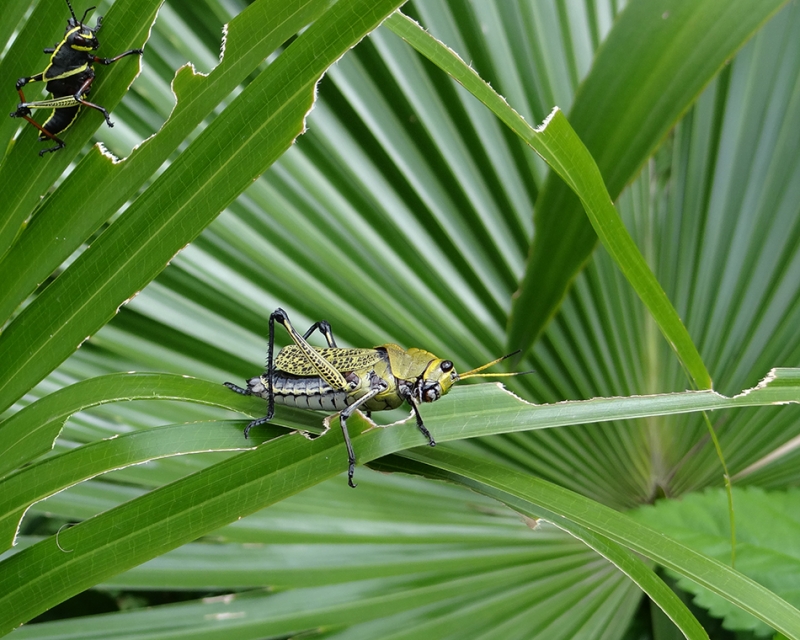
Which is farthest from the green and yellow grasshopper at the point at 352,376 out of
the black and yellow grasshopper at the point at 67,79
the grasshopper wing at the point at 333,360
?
the black and yellow grasshopper at the point at 67,79

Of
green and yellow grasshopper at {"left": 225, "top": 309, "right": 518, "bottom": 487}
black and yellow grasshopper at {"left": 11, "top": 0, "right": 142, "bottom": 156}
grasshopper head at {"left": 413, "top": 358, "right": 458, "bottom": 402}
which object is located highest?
black and yellow grasshopper at {"left": 11, "top": 0, "right": 142, "bottom": 156}

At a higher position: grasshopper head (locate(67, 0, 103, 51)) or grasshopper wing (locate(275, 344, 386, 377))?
grasshopper head (locate(67, 0, 103, 51))

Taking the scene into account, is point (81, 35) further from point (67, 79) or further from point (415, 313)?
point (415, 313)

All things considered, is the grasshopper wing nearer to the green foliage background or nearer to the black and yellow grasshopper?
the green foliage background

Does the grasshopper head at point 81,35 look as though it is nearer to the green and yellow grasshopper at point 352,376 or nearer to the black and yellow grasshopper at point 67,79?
the black and yellow grasshopper at point 67,79

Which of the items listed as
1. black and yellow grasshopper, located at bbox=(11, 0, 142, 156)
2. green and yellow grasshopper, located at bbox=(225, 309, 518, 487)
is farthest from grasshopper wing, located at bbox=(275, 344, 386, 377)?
black and yellow grasshopper, located at bbox=(11, 0, 142, 156)

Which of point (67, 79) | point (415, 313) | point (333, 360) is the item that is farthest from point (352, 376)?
point (67, 79)

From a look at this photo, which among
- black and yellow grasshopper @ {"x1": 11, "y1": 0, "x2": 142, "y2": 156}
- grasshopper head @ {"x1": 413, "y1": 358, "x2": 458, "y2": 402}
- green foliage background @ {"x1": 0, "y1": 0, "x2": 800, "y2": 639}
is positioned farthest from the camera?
grasshopper head @ {"x1": 413, "y1": 358, "x2": 458, "y2": 402}

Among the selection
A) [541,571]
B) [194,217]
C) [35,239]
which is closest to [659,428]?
[541,571]
